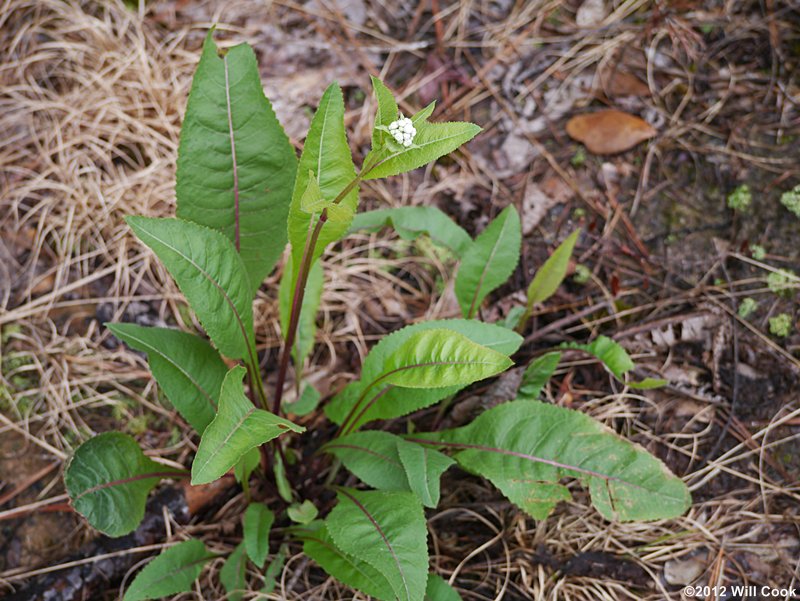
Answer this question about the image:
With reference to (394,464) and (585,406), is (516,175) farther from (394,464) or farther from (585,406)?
(394,464)

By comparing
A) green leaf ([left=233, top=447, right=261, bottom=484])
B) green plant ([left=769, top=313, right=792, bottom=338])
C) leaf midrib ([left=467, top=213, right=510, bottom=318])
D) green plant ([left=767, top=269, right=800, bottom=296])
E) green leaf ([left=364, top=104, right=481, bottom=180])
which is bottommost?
green plant ([left=769, top=313, right=792, bottom=338])

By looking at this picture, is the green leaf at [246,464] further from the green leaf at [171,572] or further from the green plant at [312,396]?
the green leaf at [171,572]

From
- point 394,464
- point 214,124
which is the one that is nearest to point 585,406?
point 394,464

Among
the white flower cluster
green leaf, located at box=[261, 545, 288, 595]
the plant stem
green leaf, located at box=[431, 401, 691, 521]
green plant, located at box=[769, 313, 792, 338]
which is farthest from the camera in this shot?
green plant, located at box=[769, 313, 792, 338]

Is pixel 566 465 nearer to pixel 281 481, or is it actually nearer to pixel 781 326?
pixel 281 481

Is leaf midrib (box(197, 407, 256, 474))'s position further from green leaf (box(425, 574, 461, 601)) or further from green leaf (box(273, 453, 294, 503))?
green leaf (box(425, 574, 461, 601))

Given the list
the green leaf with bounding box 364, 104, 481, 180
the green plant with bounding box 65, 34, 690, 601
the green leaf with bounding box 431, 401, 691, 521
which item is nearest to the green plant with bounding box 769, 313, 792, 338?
the green plant with bounding box 65, 34, 690, 601
